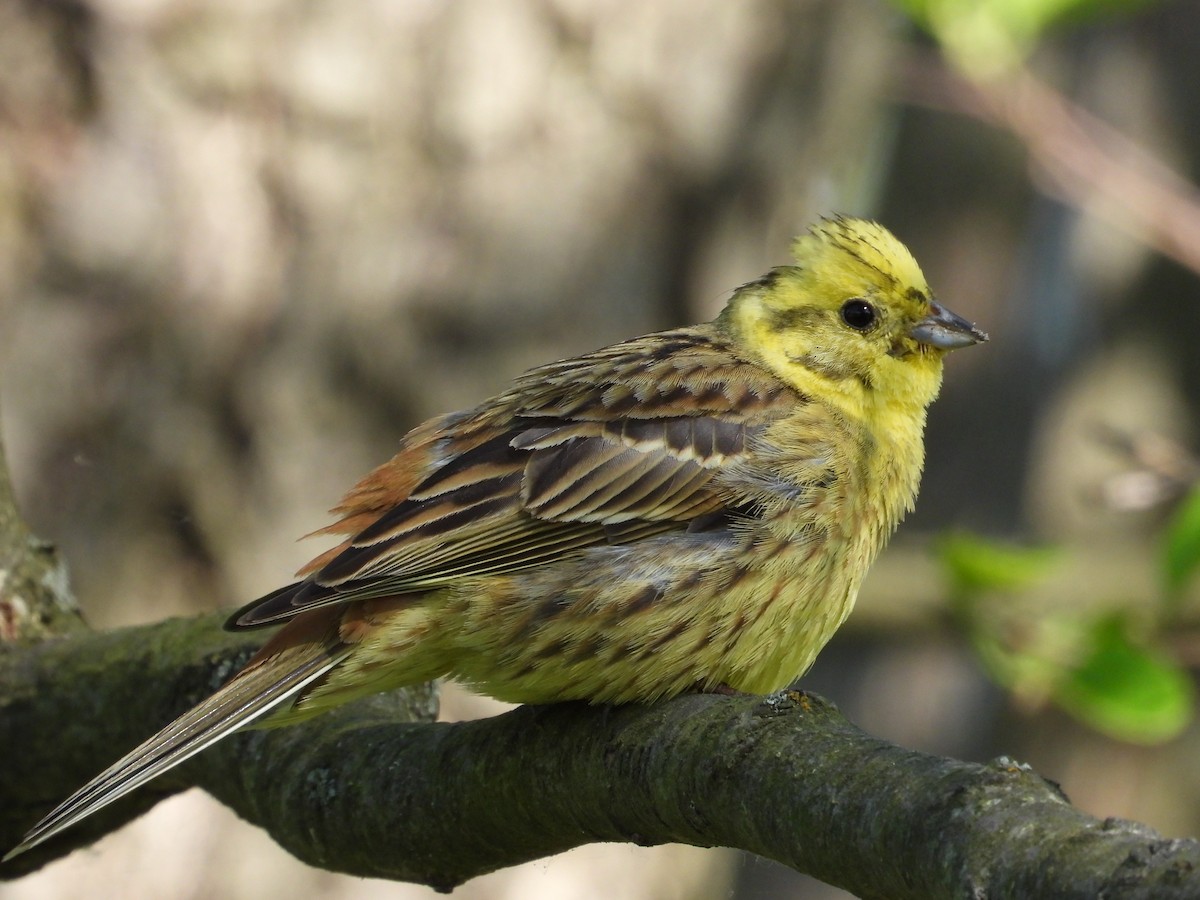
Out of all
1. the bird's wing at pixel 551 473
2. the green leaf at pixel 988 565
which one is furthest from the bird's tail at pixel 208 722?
the green leaf at pixel 988 565

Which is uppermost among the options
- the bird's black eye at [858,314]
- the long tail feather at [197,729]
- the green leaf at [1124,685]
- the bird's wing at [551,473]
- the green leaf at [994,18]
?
the green leaf at [994,18]

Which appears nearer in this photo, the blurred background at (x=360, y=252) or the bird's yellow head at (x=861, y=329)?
the bird's yellow head at (x=861, y=329)

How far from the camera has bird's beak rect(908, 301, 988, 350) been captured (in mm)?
3482

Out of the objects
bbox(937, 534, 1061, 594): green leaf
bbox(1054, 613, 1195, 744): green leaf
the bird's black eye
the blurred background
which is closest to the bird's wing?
the bird's black eye

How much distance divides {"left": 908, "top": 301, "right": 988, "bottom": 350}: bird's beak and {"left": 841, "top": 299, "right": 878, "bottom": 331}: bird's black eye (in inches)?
3.6

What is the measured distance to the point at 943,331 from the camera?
11.5ft

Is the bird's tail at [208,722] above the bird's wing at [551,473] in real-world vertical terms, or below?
below

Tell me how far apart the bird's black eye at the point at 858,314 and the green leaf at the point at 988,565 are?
3.47 feet

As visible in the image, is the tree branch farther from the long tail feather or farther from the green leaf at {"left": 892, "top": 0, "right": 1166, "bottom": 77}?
the green leaf at {"left": 892, "top": 0, "right": 1166, "bottom": 77}

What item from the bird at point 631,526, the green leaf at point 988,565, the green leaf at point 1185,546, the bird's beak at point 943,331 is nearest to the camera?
the bird at point 631,526

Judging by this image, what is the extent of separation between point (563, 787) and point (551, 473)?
29.4 inches

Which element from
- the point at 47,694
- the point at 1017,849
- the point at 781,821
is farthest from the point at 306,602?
the point at 1017,849

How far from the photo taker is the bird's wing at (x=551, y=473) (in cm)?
287

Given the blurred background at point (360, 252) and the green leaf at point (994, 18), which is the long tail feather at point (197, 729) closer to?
the blurred background at point (360, 252)
